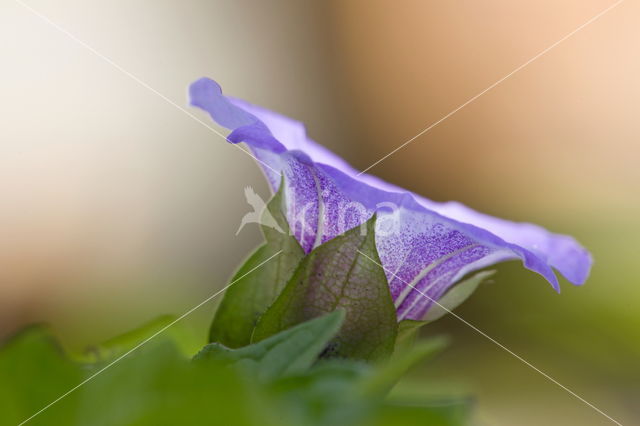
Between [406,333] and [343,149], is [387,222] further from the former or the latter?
[343,149]

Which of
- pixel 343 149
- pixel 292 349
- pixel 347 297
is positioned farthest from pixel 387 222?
pixel 343 149

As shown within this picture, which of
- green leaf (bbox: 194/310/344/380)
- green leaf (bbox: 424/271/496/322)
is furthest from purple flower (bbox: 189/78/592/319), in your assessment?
green leaf (bbox: 194/310/344/380)

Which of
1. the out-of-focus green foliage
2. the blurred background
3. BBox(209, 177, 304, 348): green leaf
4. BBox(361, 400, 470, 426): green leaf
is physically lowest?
the blurred background

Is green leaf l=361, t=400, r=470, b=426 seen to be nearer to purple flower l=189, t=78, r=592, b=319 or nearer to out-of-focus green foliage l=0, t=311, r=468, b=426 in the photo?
out-of-focus green foliage l=0, t=311, r=468, b=426

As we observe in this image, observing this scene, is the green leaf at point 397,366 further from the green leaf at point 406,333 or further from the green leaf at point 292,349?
the green leaf at point 406,333

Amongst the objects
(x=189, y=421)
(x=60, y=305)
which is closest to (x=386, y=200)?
(x=189, y=421)

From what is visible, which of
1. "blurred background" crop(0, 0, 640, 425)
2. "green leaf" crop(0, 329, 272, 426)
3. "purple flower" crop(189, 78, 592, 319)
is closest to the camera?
"green leaf" crop(0, 329, 272, 426)
